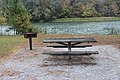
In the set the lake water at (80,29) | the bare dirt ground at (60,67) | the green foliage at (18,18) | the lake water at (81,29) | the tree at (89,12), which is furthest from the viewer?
the tree at (89,12)

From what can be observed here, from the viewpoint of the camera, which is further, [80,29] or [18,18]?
[80,29]

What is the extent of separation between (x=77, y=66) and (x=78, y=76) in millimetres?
942

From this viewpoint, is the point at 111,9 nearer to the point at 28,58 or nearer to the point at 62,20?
the point at 62,20

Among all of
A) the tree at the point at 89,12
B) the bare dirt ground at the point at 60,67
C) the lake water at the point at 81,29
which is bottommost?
the lake water at the point at 81,29

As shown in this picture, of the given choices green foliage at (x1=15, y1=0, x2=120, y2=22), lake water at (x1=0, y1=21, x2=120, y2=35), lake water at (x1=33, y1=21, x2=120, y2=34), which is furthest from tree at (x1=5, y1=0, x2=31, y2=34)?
green foliage at (x1=15, y1=0, x2=120, y2=22)

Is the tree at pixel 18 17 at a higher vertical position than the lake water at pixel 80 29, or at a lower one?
higher

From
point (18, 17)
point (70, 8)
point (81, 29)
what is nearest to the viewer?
point (18, 17)

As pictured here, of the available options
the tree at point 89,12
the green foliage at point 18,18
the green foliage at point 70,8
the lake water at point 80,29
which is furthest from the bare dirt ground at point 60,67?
the tree at point 89,12

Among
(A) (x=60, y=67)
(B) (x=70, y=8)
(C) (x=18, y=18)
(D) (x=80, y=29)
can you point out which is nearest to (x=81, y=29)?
(D) (x=80, y=29)

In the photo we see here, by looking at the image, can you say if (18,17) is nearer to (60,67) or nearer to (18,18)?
(18,18)

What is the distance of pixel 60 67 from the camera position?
6.54 m

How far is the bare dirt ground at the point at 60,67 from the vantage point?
567cm

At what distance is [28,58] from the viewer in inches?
309

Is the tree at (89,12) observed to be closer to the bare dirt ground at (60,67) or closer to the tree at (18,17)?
the tree at (18,17)
